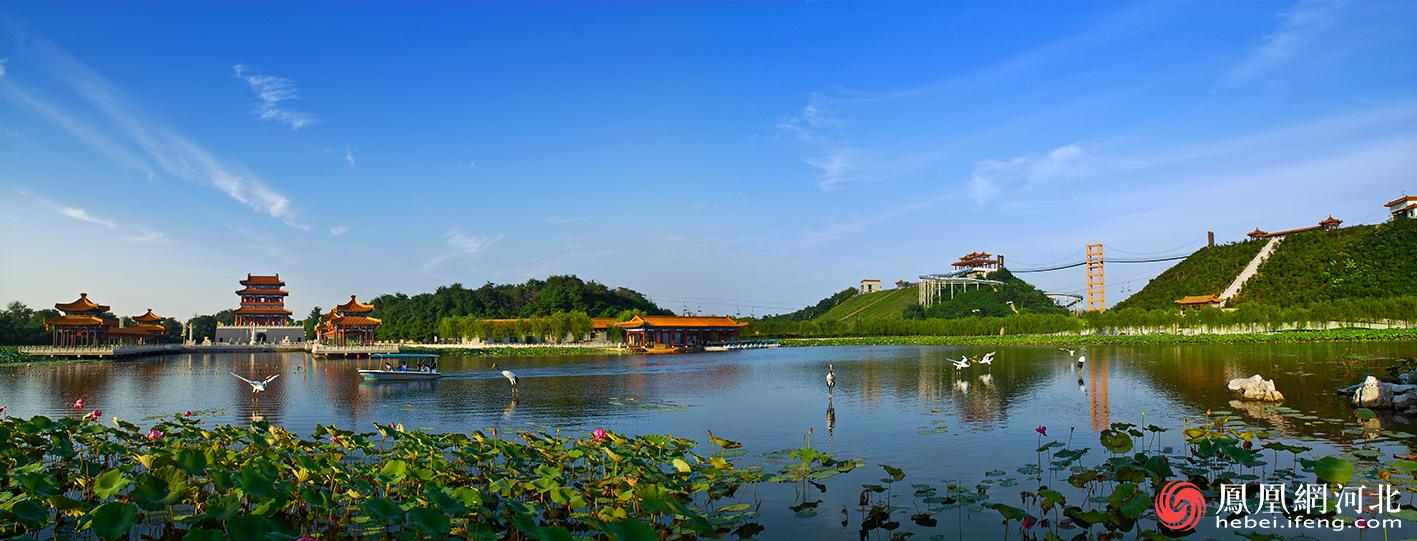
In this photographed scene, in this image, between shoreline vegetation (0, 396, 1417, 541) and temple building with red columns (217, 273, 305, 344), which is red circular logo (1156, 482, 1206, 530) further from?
temple building with red columns (217, 273, 305, 344)

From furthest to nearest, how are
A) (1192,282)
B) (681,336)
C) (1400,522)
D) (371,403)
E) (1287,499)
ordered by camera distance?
1. (1192,282)
2. (681,336)
3. (371,403)
4. (1287,499)
5. (1400,522)

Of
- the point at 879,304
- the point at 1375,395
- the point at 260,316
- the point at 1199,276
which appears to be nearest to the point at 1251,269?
the point at 1199,276

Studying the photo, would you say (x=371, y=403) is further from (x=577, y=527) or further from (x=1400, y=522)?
(x=1400, y=522)

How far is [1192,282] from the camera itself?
267 feet

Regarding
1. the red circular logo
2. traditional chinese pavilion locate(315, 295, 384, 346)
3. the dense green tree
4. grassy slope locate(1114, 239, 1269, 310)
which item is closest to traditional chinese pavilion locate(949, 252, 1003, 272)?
grassy slope locate(1114, 239, 1269, 310)

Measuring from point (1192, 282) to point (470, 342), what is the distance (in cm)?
7732

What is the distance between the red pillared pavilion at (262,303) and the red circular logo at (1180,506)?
81069mm

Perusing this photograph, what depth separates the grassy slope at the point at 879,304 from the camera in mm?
113312

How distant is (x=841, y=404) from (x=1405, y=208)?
83.9 meters

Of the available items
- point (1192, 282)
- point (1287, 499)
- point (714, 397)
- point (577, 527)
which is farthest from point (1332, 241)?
point (577, 527)

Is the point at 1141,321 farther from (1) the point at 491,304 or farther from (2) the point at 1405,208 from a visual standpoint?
(1) the point at 491,304

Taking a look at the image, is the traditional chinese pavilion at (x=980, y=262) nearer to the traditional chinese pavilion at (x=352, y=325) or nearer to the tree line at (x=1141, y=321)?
the tree line at (x=1141, y=321)

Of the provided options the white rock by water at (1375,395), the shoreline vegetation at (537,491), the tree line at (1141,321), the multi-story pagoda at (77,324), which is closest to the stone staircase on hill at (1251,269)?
the tree line at (1141,321)

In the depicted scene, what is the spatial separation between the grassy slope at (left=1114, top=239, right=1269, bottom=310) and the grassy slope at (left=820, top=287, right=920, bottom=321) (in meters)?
32.3
